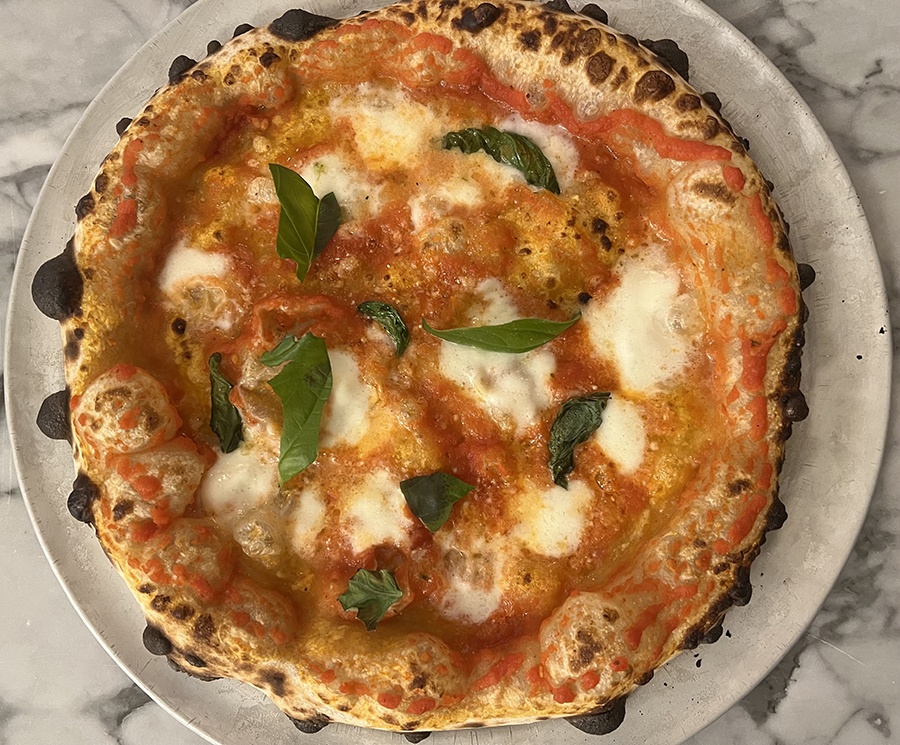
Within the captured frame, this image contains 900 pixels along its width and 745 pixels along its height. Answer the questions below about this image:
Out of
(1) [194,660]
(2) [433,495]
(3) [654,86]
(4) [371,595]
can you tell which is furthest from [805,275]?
(1) [194,660]

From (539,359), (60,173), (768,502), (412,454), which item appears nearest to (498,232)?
(539,359)

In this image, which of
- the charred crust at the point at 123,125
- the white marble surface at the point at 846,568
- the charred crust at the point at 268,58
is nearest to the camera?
the charred crust at the point at 268,58

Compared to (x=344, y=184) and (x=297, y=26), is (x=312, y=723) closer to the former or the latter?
(x=344, y=184)

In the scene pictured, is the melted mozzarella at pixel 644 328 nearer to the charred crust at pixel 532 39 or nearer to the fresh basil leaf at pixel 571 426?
the fresh basil leaf at pixel 571 426

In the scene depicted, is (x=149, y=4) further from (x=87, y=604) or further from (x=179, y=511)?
(x=87, y=604)

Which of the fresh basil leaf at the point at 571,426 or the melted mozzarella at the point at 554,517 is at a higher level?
the fresh basil leaf at the point at 571,426

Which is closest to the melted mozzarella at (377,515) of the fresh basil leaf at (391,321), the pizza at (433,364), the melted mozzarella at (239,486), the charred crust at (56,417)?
the pizza at (433,364)
